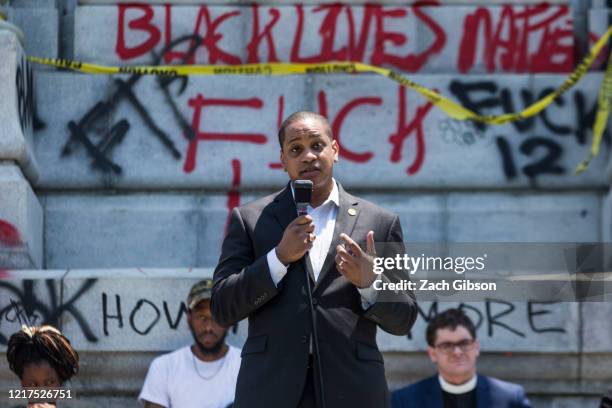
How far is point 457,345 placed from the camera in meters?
8.09

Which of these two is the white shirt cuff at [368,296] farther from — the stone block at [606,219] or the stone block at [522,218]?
the stone block at [606,219]

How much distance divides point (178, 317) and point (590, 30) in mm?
3790

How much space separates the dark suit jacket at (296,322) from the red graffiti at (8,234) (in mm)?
3831

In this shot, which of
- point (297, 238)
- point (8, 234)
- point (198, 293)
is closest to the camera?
point (297, 238)

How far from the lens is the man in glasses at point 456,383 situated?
805 centimetres

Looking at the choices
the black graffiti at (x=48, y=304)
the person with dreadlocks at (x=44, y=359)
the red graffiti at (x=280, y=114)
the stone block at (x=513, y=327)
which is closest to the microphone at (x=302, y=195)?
the person with dreadlocks at (x=44, y=359)

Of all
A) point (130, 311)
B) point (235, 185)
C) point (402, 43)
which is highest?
point (402, 43)

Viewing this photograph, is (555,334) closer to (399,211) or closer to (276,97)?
(399,211)

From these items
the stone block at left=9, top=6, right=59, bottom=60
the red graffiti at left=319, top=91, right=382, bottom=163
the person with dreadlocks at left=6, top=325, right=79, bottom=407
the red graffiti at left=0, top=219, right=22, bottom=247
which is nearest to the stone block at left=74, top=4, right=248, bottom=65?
the stone block at left=9, top=6, right=59, bottom=60

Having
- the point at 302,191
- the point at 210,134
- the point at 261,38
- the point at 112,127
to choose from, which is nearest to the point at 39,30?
the point at 112,127

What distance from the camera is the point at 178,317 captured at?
333 inches

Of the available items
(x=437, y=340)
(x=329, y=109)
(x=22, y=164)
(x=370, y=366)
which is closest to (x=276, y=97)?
(x=329, y=109)

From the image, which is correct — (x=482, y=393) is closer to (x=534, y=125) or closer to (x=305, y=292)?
(x=534, y=125)

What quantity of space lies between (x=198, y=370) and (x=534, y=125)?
10.9 feet
